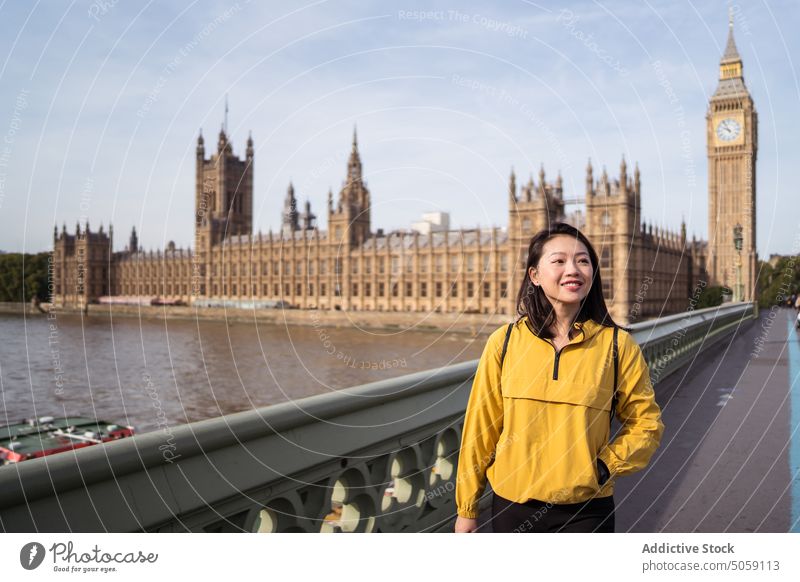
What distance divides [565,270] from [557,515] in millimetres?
789

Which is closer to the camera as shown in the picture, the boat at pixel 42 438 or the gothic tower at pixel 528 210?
the boat at pixel 42 438

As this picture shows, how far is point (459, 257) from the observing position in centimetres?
4828

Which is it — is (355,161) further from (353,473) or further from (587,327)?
(587,327)

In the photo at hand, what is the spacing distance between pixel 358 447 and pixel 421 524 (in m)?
0.70

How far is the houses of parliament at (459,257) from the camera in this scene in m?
39.2

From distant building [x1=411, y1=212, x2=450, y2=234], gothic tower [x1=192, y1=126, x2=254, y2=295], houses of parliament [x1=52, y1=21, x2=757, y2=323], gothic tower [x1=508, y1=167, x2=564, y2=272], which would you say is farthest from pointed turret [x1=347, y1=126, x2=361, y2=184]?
gothic tower [x1=192, y1=126, x2=254, y2=295]

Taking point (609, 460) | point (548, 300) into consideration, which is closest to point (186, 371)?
point (548, 300)

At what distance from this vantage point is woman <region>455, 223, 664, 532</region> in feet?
5.98

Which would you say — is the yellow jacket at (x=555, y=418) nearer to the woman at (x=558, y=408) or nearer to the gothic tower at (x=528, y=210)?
the woman at (x=558, y=408)

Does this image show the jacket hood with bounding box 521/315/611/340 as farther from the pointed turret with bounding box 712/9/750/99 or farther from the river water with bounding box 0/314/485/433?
the river water with bounding box 0/314/485/433

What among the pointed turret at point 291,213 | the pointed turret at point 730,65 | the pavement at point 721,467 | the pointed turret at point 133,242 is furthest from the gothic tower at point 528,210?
the pointed turret at point 133,242

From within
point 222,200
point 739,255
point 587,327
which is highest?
point 222,200

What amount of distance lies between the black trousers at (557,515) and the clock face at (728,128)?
48.6 metres

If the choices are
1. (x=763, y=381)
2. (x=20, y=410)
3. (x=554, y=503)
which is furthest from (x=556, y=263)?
(x=20, y=410)
